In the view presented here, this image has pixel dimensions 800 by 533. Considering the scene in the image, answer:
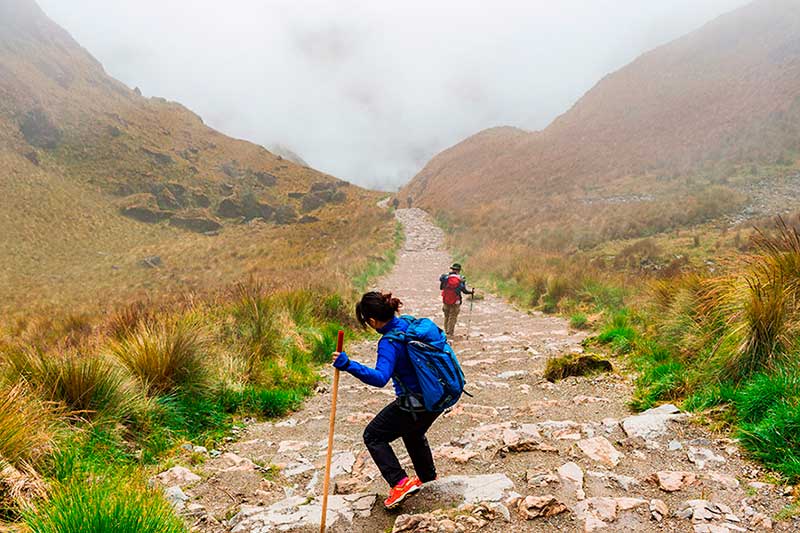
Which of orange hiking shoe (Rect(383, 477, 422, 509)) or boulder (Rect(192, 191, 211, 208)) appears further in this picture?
boulder (Rect(192, 191, 211, 208))

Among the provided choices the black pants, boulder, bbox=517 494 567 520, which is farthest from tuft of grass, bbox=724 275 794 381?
the black pants

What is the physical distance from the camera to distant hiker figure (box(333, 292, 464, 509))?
3.10m

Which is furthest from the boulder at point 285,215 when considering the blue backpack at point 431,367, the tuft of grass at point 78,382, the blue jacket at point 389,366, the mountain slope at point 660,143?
the blue backpack at point 431,367

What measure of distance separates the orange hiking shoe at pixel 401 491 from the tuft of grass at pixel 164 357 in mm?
2996

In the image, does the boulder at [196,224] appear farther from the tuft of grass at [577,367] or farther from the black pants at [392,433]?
the black pants at [392,433]

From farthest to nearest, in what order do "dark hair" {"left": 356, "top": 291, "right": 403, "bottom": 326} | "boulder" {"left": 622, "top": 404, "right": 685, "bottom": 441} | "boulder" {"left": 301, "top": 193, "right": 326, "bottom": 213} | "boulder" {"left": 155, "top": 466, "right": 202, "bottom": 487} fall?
"boulder" {"left": 301, "top": 193, "right": 326, "bottom": 213} < "boulder" {"left": 622, "top": 404, "right": 685, "bottom": 441} < "boulder" {"left": 155, "top": 466, "right": 202, "bottom": 487} < "dark hair" {"left": 356, "top": 291, "right": 403, "bottom": 326}

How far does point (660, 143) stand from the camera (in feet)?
136

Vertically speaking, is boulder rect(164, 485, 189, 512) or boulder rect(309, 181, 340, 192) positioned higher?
boulder rect(309, 181, 340, 192)

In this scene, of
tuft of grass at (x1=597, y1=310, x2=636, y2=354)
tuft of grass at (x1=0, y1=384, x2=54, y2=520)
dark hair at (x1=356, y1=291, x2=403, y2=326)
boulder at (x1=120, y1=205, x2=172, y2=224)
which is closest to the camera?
tuft of grass at (x1=0, y1=384, x2=54, y2=520)

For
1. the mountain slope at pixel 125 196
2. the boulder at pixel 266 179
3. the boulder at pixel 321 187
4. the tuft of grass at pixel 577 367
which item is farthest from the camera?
the boulder at pixel 266 179

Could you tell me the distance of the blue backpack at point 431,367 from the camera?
3105 mm

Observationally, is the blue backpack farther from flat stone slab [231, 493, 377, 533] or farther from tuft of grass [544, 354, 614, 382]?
tuft of grass [544, 354, 614, 382]

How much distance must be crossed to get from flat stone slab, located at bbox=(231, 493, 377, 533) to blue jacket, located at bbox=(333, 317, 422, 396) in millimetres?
918

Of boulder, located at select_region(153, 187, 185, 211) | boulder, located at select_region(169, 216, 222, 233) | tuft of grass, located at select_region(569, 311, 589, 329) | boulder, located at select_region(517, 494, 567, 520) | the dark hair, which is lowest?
tuft of grass, located at select_region(569, 311, 589, 329)
